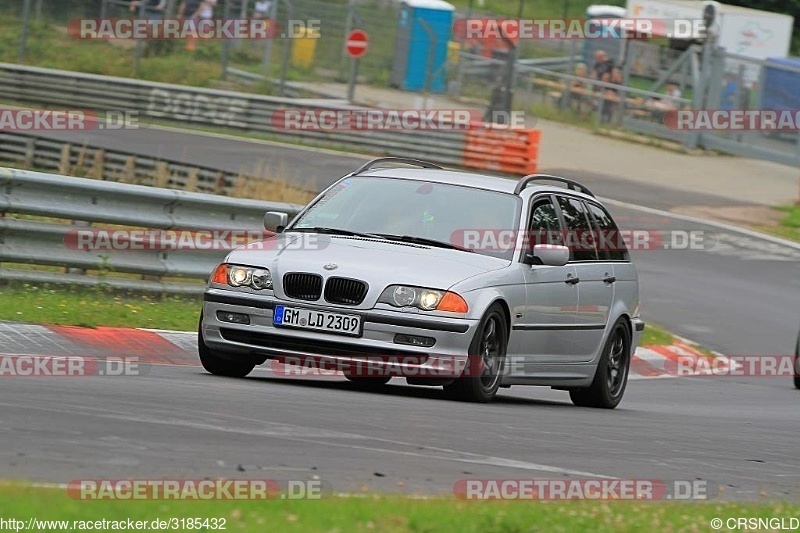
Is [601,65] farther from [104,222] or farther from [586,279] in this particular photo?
[586,279]

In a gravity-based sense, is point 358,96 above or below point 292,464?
below

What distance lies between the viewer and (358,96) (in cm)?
3869

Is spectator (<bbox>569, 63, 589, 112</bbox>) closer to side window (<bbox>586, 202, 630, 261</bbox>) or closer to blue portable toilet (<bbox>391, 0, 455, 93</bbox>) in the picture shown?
blue portable toilet (<bbox>391, 0, 455, 93</bbox>)

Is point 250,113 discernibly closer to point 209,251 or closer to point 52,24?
point 52,24

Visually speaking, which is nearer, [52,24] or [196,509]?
[196,509]

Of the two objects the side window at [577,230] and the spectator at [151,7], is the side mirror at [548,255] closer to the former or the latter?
the side window at [577,230]

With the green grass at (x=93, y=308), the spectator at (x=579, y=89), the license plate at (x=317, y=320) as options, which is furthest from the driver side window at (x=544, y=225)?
the spectator at (x=579, y=89)

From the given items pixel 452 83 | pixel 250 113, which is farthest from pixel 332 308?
pixel 452 83

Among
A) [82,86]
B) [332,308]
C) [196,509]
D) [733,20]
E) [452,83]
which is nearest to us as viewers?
[196,509]

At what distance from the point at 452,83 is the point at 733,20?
11044 mm

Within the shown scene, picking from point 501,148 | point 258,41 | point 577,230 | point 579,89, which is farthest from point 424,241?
point 579,89

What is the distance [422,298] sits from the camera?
31.7 feet

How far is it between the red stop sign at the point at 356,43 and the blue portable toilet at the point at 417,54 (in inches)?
63.1

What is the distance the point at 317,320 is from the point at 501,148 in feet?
72.3
